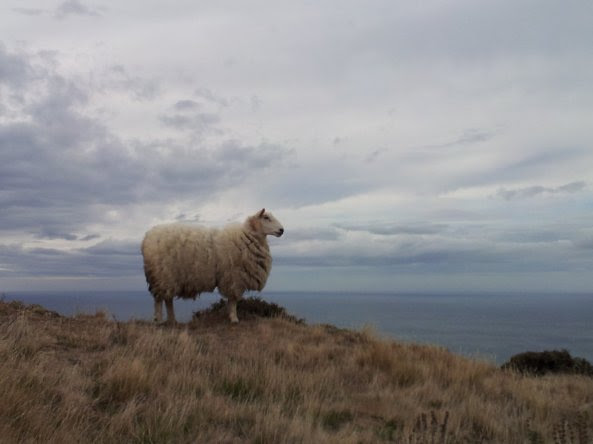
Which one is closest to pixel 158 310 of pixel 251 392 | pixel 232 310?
pixel 232 310

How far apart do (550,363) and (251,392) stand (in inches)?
397

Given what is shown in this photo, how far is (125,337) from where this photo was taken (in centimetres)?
934

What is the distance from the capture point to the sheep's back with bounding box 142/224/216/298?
41.2 ft

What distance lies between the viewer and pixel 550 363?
45.5ft

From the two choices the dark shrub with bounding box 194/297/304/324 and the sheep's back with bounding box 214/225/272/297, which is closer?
the sheep's back with bounding box 214/225/272/297

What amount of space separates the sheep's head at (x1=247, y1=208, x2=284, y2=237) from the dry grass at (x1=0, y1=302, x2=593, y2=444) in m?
3.33

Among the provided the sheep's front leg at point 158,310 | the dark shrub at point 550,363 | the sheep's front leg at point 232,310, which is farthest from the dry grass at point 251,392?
the dark shrub at point 550,363

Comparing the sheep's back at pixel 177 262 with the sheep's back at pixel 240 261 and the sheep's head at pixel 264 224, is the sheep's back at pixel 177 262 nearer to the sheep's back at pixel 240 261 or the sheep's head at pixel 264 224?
the sheep's back at pixel 240 261

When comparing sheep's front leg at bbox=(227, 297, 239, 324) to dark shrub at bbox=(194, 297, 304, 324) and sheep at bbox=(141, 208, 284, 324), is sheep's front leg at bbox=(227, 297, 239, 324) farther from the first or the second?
dark shrub at bbox=(194, 297, 304, 324)

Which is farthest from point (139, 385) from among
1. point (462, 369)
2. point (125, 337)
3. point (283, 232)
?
point (283, 232)

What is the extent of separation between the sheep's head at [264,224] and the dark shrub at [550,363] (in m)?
6.47

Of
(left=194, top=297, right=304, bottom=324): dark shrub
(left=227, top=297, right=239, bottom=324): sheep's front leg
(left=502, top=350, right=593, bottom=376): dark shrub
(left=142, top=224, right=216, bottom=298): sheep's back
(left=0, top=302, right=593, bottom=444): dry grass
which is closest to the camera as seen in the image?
(left=0, top=302, right=593, bottom=444): dry grass

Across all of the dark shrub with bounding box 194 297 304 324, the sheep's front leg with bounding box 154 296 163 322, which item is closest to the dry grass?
the sheep's front leg with bounding box 154 296 163 322

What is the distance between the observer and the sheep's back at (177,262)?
495 inches
